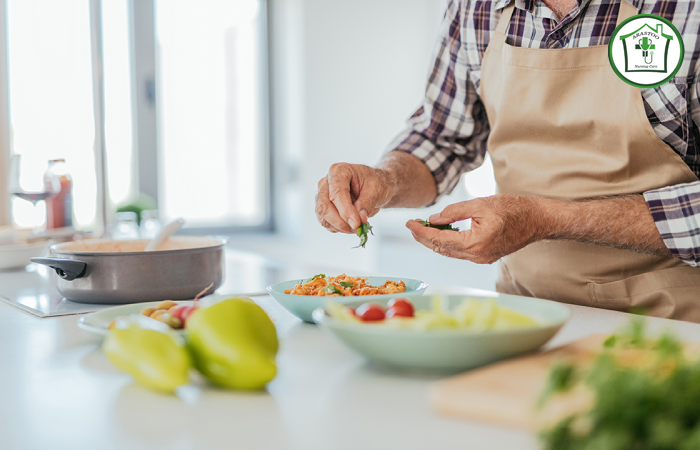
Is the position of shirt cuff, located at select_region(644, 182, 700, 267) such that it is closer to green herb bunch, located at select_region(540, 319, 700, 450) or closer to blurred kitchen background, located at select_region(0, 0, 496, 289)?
green herb bunch, located at select_region(540, 319, 700, 450)

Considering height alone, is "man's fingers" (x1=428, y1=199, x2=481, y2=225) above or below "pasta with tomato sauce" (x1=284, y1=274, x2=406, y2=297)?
above

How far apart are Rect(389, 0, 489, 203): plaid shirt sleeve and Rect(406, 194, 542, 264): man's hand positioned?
1.70 feet

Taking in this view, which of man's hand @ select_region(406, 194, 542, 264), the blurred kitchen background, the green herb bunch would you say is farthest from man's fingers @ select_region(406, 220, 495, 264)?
the blurred kitchen background

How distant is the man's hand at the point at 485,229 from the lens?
1.11 meters

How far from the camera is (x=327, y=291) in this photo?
38.1 inches

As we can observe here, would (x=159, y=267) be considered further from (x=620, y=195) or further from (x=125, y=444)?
(x=620, y=195)

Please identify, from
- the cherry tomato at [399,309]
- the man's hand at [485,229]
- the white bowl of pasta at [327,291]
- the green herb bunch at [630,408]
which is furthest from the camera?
the man's hand at [485,229]

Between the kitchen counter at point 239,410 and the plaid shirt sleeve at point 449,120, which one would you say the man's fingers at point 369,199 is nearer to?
the plaid shirt sleeve at point 449,120

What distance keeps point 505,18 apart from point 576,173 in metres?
0.39

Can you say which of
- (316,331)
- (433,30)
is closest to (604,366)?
(316,331)

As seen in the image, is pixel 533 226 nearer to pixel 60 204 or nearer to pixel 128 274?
pixel 128 274

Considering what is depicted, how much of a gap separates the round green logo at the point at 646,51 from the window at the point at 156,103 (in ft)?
7.97

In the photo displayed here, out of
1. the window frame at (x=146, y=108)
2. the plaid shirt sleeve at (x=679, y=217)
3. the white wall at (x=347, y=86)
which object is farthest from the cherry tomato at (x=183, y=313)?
the window frame at (x=146, y=108)

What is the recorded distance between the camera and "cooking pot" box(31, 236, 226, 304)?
1.13 m
